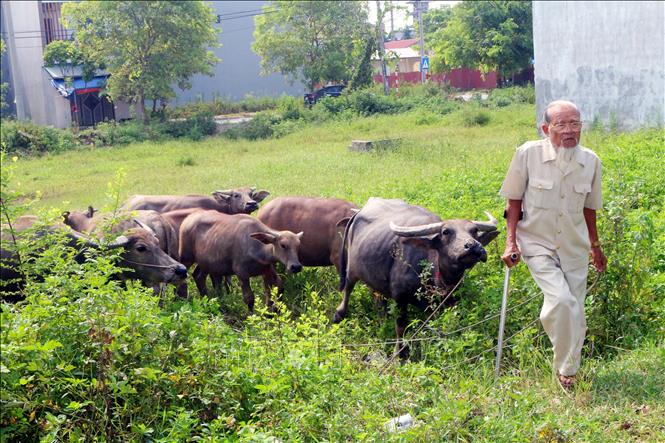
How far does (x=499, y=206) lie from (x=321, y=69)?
1321 inches

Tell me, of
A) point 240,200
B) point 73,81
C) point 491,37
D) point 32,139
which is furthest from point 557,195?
point 491,37

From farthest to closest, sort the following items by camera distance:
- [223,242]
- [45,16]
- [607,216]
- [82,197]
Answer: [45,16]
[82,197]
[223,242]
[607,216]

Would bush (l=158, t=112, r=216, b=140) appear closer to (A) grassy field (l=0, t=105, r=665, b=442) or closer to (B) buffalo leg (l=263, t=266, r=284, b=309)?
(B) buffalo leg (l=263, t=266, r=284, b=309)

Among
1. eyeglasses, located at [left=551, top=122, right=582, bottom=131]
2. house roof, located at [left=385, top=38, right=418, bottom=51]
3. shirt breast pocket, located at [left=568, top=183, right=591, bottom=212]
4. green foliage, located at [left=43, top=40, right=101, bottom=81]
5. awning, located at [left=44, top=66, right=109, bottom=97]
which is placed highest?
house roof, located at [left=385, top=38, right=418, bottom=51]

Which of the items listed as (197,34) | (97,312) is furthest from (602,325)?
(197,34)

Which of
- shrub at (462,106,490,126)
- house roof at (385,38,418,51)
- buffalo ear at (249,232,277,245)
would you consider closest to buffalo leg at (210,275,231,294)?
buffalo ear at (249,232,277,245)

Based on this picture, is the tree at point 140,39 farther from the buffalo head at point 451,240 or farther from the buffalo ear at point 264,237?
the buffalo head at point 451,240

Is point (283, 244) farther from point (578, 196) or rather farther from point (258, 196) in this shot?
point (578, 196)

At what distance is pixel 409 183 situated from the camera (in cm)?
1191

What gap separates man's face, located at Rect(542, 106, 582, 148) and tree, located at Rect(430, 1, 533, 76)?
36383 millimetres

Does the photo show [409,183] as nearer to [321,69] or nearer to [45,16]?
[321,69]

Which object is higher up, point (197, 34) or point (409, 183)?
point (197, 34)

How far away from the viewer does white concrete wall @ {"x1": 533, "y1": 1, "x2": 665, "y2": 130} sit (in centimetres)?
1644

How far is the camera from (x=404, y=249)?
290 inches
